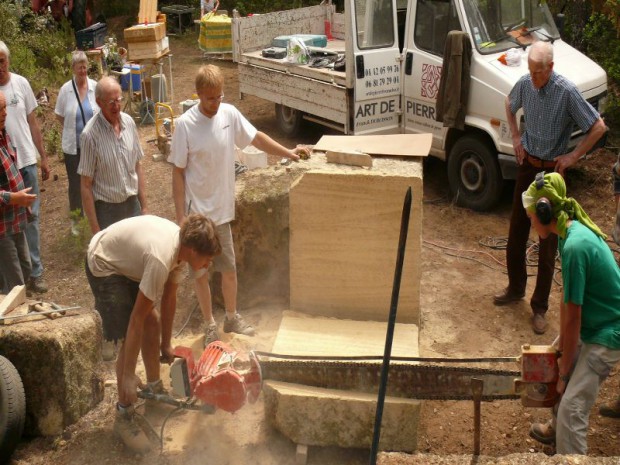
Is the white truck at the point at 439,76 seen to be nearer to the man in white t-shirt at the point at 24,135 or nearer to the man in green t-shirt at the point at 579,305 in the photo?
the man in white t-shirt at the point at 24,135

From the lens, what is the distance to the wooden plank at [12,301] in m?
4.77

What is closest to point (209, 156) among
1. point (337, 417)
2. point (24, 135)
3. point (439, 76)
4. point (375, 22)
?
point (337, 417)

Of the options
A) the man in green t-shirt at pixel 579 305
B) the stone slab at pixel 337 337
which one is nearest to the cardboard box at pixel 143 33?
the stone slab at pixel 337 337

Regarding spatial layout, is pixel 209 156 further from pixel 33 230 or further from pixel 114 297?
pixel 33 230

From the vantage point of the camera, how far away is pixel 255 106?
13.1m

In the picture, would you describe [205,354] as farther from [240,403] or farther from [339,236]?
[339,236]

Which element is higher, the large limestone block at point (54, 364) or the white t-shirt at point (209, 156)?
the white t-shirt at point (209, 156)

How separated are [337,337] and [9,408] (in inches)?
80.2

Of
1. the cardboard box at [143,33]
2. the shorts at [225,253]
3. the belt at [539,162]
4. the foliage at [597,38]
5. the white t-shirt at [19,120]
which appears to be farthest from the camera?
→ the cardboard box at [143,33]

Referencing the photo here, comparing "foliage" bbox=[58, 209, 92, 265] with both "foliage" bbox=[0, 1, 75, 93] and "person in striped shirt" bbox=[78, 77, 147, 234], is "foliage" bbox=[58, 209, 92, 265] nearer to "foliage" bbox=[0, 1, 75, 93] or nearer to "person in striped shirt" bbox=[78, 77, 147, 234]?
"person in striped shirt" bbox=[78, 77, 147, 234]

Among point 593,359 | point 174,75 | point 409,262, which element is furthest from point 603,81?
point 174,75

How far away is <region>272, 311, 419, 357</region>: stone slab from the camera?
4816 millimetres

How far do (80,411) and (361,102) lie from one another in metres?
5.10

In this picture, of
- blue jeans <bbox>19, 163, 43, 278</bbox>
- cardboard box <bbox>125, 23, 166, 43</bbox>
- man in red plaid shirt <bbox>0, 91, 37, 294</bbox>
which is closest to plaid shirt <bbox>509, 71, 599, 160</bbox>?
man in red plaid shirt <bbox>0, 91, 37, 294</bbox>
